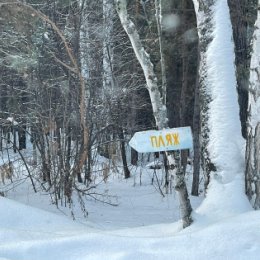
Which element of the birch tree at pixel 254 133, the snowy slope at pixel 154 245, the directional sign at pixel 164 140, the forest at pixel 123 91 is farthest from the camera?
the forest at pixel 123 91

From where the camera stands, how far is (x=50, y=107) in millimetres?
8250

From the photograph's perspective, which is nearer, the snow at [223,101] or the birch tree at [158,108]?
the birch tree at [158,108]

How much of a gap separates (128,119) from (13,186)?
5.65 metres

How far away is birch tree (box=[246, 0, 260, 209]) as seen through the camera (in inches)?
194

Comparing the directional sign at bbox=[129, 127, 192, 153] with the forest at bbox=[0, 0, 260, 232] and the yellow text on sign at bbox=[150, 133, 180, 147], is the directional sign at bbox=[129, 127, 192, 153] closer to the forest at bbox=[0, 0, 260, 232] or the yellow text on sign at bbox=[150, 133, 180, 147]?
the yellow text on sign at bbox=[150, 133, 180, 147]

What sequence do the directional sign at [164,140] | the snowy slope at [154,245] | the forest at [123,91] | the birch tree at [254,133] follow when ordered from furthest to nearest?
the forest at [123,91] → the birch tree at [254,133] → the directional sign at [164,140] → the snowy slope at [154,245]

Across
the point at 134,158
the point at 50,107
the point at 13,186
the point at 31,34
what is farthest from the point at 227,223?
the point at 134,158

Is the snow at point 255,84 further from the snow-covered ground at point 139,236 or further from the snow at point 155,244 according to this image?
the snow at point 155,244

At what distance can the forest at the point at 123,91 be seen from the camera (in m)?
5.12

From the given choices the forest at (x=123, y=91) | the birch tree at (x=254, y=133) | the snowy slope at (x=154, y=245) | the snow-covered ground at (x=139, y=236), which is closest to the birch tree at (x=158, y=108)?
the forest at (x=123, y=91)

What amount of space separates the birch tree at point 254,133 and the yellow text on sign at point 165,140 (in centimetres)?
81

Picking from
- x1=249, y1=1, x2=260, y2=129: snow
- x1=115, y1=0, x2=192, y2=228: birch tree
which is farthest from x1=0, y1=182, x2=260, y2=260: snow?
x1=249, y1=1, x2=260, y2=129: snow

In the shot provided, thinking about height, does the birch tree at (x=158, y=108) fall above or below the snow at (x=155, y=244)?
above

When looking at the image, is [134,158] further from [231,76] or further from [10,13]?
[231,76]
